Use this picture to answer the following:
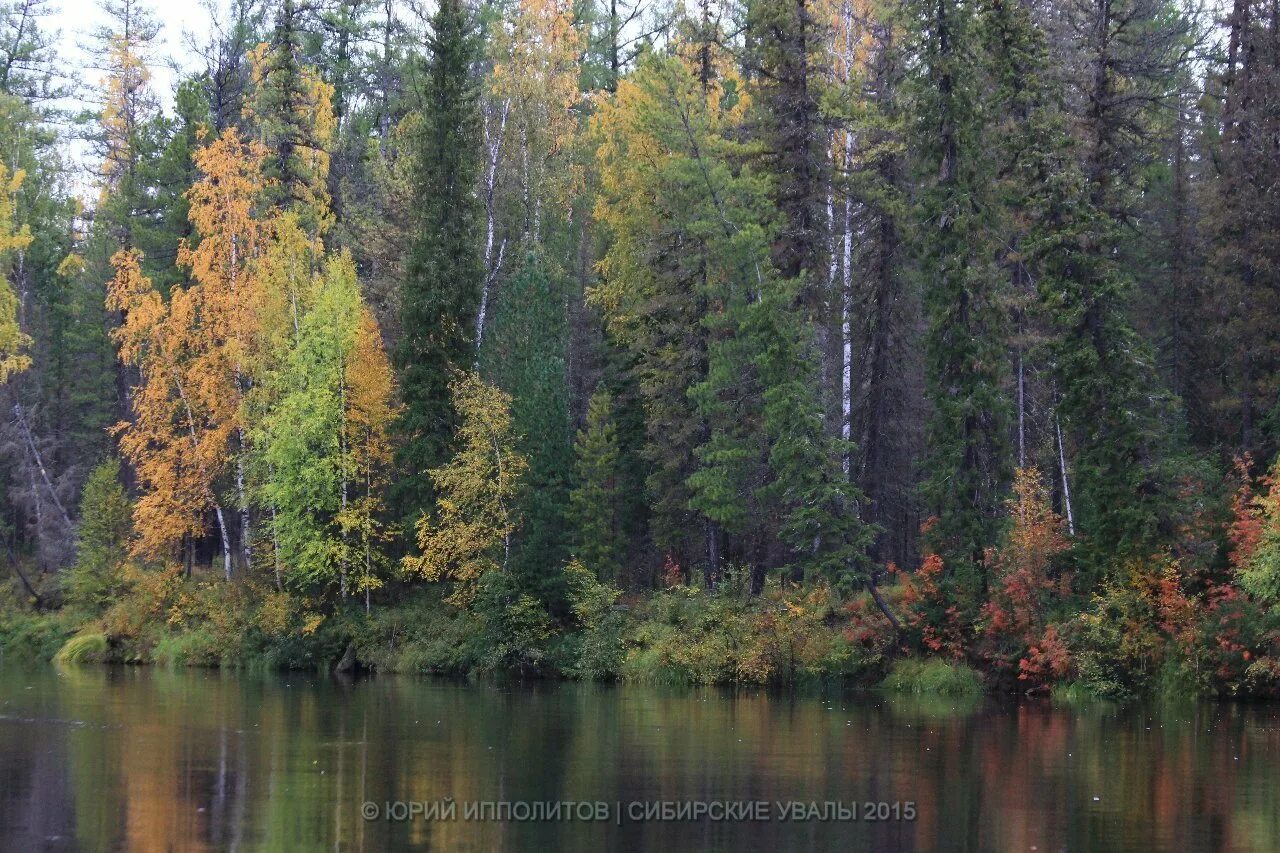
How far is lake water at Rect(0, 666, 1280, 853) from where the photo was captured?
16391 millimetres

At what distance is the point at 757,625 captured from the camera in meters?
38.8

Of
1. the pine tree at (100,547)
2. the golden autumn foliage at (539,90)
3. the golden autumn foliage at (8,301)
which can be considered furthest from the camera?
the golden autumn foliage at (539,90)

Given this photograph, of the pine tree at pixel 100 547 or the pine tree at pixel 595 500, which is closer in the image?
the pine tree at pixel 595 500

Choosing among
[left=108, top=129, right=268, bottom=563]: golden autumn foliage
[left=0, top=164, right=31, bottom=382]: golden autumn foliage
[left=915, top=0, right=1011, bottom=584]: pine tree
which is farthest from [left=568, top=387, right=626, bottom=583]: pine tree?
→ [left=0, top=164, right=31, bottom=382]: golden autumn foliage

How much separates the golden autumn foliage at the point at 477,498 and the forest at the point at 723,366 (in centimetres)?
13

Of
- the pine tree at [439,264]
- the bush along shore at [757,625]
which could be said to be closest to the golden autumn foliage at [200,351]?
the bush along shore at [757,625]

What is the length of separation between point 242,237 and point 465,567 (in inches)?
581

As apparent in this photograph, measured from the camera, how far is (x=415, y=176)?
48.4 meters

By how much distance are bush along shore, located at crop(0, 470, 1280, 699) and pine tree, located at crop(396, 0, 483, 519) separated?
4.77m

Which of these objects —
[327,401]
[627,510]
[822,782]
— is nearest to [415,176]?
[327,401]

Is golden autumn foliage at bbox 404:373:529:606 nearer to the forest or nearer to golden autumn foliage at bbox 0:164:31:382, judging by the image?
the forest

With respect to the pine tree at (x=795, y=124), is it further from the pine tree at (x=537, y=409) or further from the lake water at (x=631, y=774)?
the lake water at (x=631, y=774)

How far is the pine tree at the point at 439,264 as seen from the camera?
153ft

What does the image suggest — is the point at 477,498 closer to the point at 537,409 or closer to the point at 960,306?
the point at 537,409
